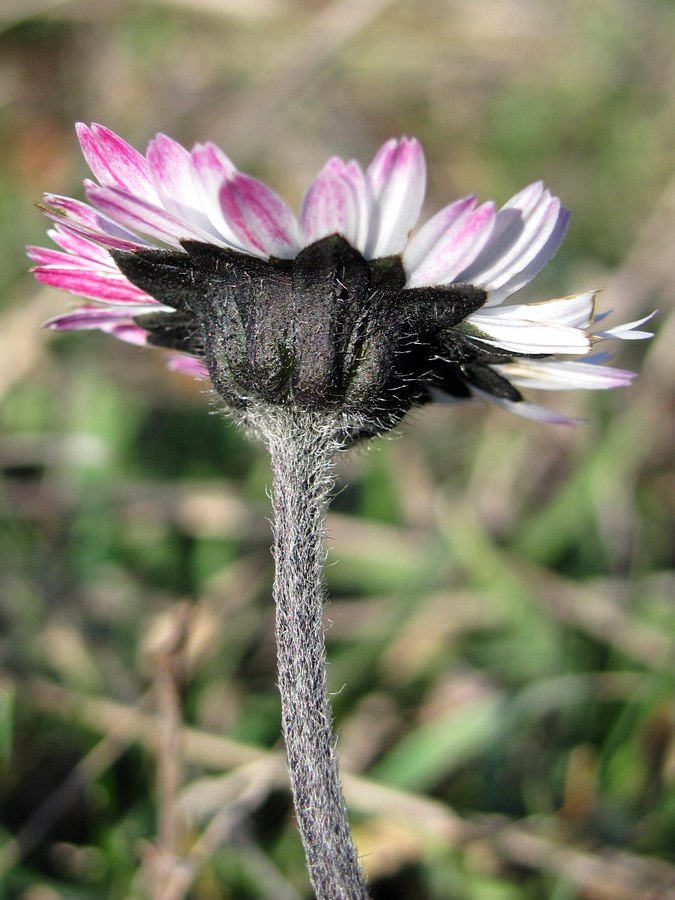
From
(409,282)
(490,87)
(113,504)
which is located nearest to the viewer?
(409,282)

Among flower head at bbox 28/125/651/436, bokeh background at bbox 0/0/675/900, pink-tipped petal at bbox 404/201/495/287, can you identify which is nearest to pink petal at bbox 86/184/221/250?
flower head at bbox 28/125/651/436

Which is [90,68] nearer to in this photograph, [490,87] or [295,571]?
[490,87]

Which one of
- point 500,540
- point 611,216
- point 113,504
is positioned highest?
point 611,216

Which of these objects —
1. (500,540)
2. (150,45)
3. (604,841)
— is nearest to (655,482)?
(500,540)

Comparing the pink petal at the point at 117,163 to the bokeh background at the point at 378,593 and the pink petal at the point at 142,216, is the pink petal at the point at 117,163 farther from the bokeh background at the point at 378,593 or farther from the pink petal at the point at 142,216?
the bokeh background at the point at 378,593

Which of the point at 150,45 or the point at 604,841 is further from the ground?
the point at 150,45

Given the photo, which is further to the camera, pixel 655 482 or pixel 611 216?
pixel 611 216

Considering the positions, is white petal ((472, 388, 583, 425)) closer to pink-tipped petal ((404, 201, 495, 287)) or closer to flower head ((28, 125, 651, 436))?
flower head ((28, 125, 651, 436))
